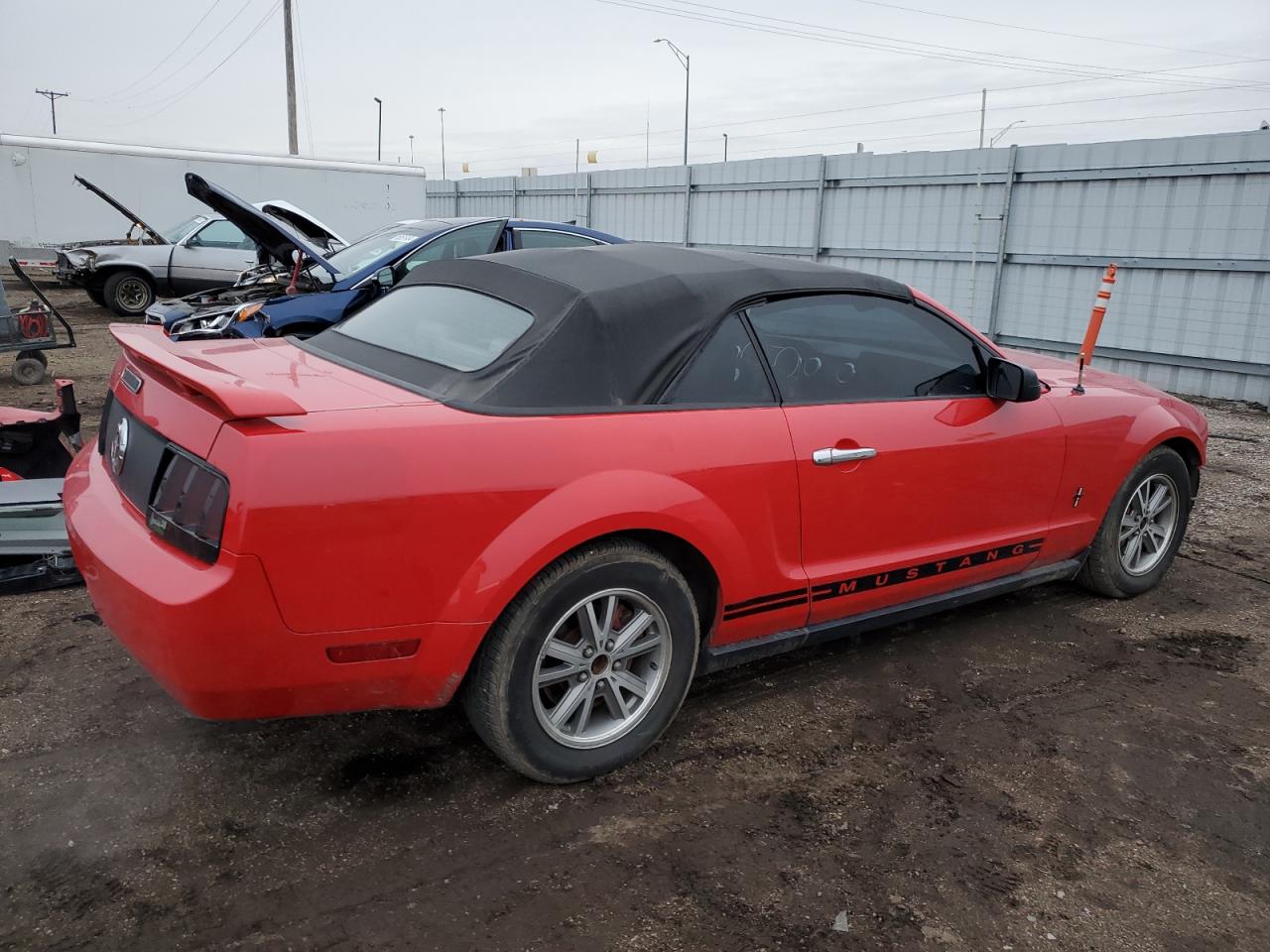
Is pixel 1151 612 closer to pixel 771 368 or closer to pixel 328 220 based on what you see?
pixel 771 368

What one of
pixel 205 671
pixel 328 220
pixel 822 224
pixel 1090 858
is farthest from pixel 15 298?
pixel 1090 858

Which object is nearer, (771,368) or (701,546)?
(701,546)

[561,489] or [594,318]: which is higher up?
[594,318]

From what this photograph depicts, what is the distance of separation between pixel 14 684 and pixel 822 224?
12.7 meters

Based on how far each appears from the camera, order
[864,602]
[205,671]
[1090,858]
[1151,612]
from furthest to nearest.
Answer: [1151,612] → [864,602] → [1090,858] → [205,671]

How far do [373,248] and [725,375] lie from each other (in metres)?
6.33

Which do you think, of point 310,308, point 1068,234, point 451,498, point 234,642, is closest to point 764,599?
point 451,498

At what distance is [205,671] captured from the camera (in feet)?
7.88

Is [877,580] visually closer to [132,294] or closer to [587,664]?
[587,664]

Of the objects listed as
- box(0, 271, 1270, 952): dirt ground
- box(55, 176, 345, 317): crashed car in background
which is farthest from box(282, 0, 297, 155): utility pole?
box(0, 271, 1270, 952): dirt ground

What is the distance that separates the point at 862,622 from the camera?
3580 millimetres

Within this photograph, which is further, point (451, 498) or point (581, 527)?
point (581, 527)

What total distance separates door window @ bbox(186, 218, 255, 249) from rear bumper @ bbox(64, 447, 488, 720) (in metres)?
13.3

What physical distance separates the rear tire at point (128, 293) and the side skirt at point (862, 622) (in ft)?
46.7
